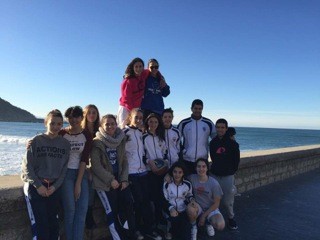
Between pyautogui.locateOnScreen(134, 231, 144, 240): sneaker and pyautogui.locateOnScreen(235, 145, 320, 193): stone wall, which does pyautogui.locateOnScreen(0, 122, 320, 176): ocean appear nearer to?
pyautogui.locateOnScreen(235, 145, 320, 193): stone wall

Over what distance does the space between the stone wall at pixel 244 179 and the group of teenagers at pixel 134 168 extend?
7.0 inches

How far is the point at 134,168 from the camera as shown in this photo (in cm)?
414

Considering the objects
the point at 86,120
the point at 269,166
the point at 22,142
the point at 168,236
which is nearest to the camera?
the point at 86,120

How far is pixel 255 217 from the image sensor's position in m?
5.38

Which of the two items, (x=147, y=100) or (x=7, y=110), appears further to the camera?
(x=7, y=110)

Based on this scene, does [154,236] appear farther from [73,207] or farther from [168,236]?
[73,207]

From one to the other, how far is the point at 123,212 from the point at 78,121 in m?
1.27

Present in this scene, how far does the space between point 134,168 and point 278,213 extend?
314 cm

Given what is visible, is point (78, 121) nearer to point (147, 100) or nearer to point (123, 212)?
point (123, 212)

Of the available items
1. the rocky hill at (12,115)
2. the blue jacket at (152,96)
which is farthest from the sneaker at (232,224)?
the rocky hill at (12,115)

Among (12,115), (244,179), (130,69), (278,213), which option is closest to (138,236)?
(130,69)

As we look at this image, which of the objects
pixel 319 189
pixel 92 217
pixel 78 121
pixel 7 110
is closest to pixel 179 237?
pixel 92 217

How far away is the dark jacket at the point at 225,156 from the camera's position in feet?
16.4

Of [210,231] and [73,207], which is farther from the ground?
[73,207]
